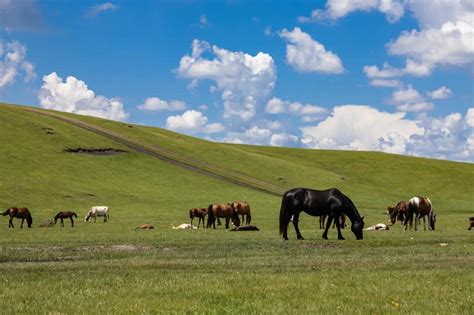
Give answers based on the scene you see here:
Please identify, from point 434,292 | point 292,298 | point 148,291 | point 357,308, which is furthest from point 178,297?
point 434,292

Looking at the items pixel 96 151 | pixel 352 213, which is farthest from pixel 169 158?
pixel 352 213

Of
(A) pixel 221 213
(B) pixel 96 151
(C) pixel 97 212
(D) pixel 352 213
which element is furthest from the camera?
(B) pixel 96 151

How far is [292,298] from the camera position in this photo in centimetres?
1402

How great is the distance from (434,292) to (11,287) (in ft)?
33.6

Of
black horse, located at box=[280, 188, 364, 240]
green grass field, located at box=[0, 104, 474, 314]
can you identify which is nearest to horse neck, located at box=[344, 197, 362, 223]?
black horse, located at box=[280, 188, 364, 240]

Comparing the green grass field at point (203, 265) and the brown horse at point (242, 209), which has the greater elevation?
the brown horse at point (242, 209)

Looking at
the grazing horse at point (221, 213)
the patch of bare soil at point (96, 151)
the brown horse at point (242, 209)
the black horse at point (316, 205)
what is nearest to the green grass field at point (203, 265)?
the black horse at point (316, 205)

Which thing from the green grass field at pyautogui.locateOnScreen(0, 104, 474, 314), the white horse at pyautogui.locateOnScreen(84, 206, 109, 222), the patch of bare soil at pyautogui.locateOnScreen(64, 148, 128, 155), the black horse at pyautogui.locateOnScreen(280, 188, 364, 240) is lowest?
the green grass field at pyautogui.locateOnScreen(0, 104, 474, 314)

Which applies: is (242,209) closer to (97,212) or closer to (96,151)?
(97,212)

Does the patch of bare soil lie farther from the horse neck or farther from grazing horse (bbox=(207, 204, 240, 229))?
the horse neck

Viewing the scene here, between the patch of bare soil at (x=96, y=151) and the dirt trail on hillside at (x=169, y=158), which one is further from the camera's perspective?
the patch of bare soil at (x=96, y=151)

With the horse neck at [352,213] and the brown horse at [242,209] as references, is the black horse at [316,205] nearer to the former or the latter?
the horse neck at [352,213]

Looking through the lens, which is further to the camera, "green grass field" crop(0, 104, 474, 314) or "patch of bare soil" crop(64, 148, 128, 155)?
"patch of bare soil" crop(64, 148, 128, 155)

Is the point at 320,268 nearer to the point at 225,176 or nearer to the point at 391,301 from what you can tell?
the point at 391,301
